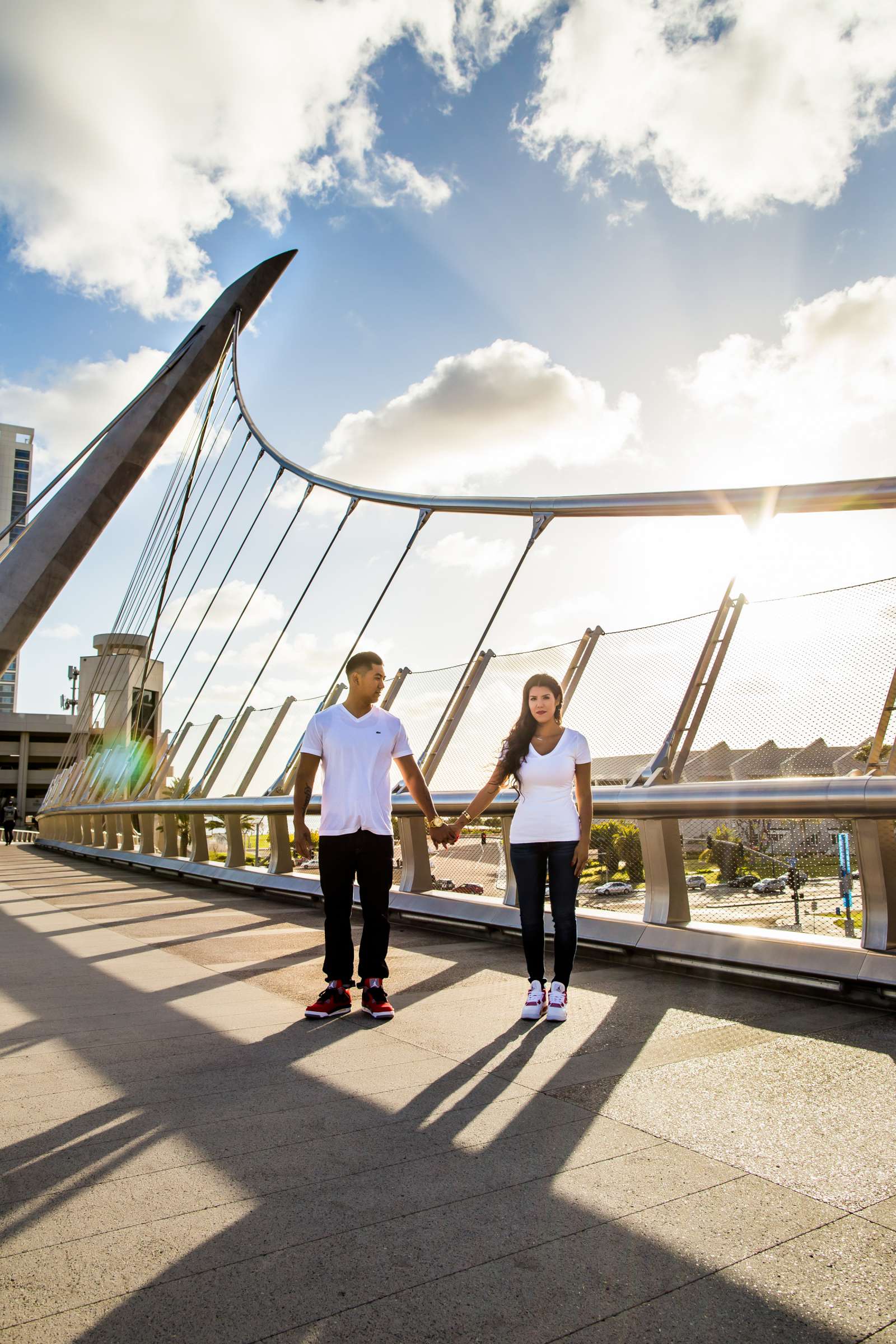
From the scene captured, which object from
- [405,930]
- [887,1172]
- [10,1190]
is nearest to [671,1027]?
[887,1172]

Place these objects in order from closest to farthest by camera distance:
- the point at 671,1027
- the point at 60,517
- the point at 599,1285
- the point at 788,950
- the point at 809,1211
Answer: the point at 599,1285
the point at 809,1211
the point at 671,1027
the point at 788,950
the point at 60,517

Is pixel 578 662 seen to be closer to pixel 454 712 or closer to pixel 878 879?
pixel 454 712

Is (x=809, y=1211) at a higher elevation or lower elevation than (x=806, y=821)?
lower

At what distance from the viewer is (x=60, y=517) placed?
658 inches

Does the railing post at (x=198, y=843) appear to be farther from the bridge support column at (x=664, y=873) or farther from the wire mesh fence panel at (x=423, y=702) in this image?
the bridge support column at (x=664, y=873)

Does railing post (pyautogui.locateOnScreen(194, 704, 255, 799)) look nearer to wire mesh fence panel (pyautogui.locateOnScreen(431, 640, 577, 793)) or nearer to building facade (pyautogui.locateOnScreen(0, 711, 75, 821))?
wire mesh fence panel (pyautogui.locateOnScreen(431, 640, 577, 793))

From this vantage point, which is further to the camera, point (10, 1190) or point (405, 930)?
point (405, 930)

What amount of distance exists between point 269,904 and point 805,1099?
6.71m

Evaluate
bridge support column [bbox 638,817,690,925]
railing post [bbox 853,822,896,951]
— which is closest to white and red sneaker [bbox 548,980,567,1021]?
railing post [bbox 853,822,896,951]

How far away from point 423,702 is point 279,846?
2.69m

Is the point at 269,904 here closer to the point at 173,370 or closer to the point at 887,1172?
→ the point at 887,1172

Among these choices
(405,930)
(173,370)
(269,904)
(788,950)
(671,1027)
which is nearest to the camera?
(671,1027)

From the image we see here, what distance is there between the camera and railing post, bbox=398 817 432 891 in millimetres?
7398

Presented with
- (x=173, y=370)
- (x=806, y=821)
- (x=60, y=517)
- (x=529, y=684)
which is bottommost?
(x=806, y=821)
